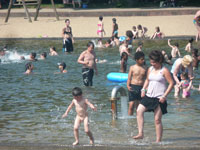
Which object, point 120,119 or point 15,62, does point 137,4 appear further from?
point 120,119

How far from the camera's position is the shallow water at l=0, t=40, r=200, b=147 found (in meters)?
10.4

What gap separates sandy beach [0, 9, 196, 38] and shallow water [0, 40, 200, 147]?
568 inches

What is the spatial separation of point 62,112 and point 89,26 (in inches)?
1005

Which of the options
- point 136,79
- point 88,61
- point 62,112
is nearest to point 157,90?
point 136,79

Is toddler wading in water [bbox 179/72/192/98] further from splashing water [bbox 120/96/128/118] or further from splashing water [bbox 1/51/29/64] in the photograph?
splashing water [bbox 1/51/29/64]

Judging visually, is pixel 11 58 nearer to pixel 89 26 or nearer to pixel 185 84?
pixel 185 84

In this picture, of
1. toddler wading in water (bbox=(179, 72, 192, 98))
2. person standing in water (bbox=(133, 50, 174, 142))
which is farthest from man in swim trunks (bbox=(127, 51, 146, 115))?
toddler wading in water (bbox=(179, 72, 192, 98))

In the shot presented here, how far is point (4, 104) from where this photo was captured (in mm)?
14383

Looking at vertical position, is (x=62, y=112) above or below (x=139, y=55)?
below

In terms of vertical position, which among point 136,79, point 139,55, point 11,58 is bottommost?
point 11,58

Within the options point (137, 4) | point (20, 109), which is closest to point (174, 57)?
point (20, 109)

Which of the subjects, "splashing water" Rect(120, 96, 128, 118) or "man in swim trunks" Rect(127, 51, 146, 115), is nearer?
"man in swim trunks" Rect(127, 51, 146, 115)

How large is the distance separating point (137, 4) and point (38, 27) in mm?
11347

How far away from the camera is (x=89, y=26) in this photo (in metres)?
38.3
